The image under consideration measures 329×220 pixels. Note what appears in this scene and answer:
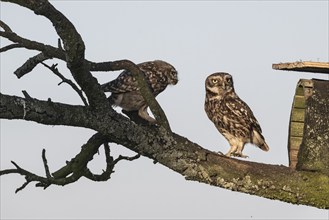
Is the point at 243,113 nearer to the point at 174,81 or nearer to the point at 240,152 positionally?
the point at 240,152

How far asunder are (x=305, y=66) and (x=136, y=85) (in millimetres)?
2928

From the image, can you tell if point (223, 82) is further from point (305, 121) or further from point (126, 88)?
point (305, 121)

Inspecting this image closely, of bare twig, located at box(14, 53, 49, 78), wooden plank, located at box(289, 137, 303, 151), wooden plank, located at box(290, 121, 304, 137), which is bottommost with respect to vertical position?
wooden plank, located at box(289, 137, 303, 151)

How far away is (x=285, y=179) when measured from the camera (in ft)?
22.8

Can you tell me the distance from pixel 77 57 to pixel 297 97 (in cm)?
260

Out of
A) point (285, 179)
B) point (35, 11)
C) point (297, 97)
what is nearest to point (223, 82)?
point (297, 97)

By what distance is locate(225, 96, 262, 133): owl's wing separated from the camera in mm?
9891

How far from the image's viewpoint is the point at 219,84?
10.3 meters

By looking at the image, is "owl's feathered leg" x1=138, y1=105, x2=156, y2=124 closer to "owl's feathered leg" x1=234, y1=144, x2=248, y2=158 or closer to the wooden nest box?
"owl's feathered leg" x1=234, y1=144, x2=248, y2=158

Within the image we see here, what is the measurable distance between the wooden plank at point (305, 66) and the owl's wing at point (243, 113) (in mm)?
2070

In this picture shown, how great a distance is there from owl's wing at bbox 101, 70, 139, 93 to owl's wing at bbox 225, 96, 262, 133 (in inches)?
44.9

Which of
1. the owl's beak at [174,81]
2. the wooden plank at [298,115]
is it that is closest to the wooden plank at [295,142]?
the wooden plank at [298,115]

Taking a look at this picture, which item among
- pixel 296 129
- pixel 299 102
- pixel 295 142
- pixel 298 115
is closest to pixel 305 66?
pixel 299 102

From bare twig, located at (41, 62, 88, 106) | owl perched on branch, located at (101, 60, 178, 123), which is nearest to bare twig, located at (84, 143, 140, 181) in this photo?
bare twig, located at (41, 62, 88, 106)
